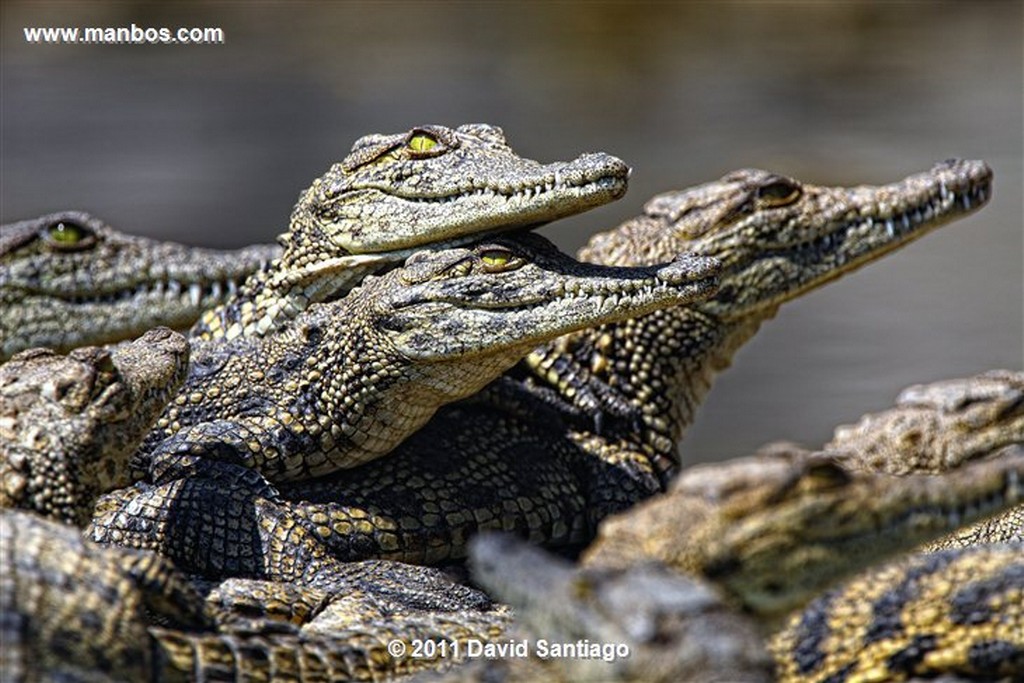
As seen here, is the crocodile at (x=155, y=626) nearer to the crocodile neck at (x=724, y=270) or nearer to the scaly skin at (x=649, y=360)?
the scaly skin at (x=649, y=360)

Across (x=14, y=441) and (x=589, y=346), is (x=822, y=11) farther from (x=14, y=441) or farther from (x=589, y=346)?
(x=14, y=441)

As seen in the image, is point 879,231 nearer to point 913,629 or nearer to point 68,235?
point 913,629

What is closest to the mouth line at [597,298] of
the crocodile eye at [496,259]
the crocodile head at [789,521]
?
the crocodile eye at [496,259]

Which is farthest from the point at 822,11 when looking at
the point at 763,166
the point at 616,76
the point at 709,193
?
the point at 709,193
